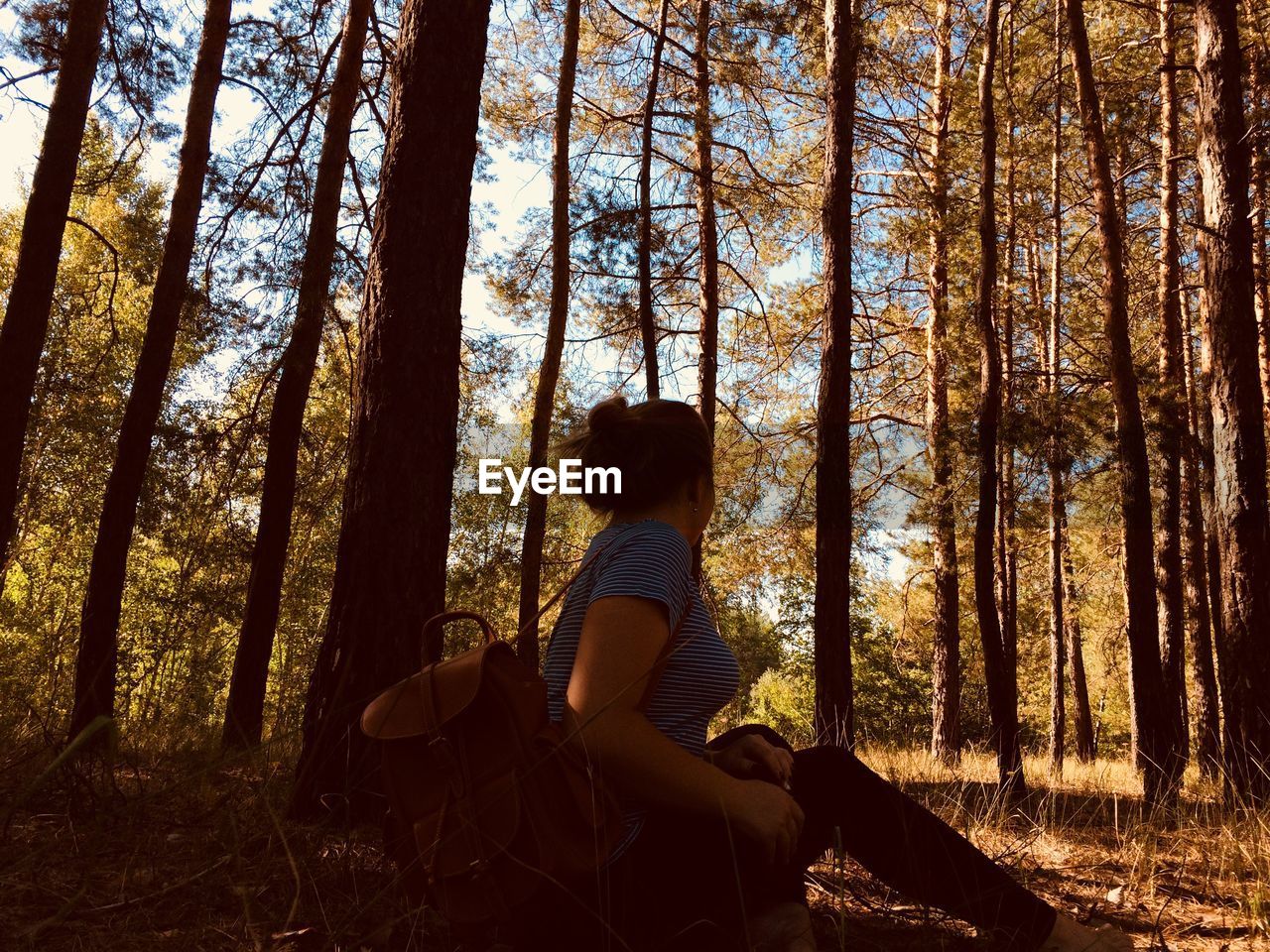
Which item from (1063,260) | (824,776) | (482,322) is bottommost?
(824,776)

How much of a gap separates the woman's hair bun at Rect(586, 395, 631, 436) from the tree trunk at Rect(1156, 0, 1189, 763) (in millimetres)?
8727

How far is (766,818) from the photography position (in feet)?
5.02

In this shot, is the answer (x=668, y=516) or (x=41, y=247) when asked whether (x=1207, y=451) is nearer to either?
(x=668, y=516)

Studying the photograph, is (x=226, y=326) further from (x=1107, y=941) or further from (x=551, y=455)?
(x=1107, y=941)

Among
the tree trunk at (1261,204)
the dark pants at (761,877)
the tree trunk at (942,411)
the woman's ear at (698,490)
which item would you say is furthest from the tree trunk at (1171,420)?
the woman's ear at (698,490)

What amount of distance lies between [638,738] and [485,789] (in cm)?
28

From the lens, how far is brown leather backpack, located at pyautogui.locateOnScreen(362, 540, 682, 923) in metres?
1.43

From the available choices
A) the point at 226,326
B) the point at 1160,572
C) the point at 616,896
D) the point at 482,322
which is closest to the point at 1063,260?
the point at 1160,572

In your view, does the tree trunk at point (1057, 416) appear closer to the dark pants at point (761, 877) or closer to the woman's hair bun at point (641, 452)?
the dark pants at point (761, 877)

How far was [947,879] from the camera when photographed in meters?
1.96

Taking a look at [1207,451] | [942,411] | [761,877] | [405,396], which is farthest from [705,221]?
[761,877]

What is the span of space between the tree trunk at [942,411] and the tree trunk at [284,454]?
751 centimetres

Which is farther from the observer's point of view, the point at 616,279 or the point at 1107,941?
the point at 616,279

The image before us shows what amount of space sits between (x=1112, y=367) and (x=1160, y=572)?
3.53m
